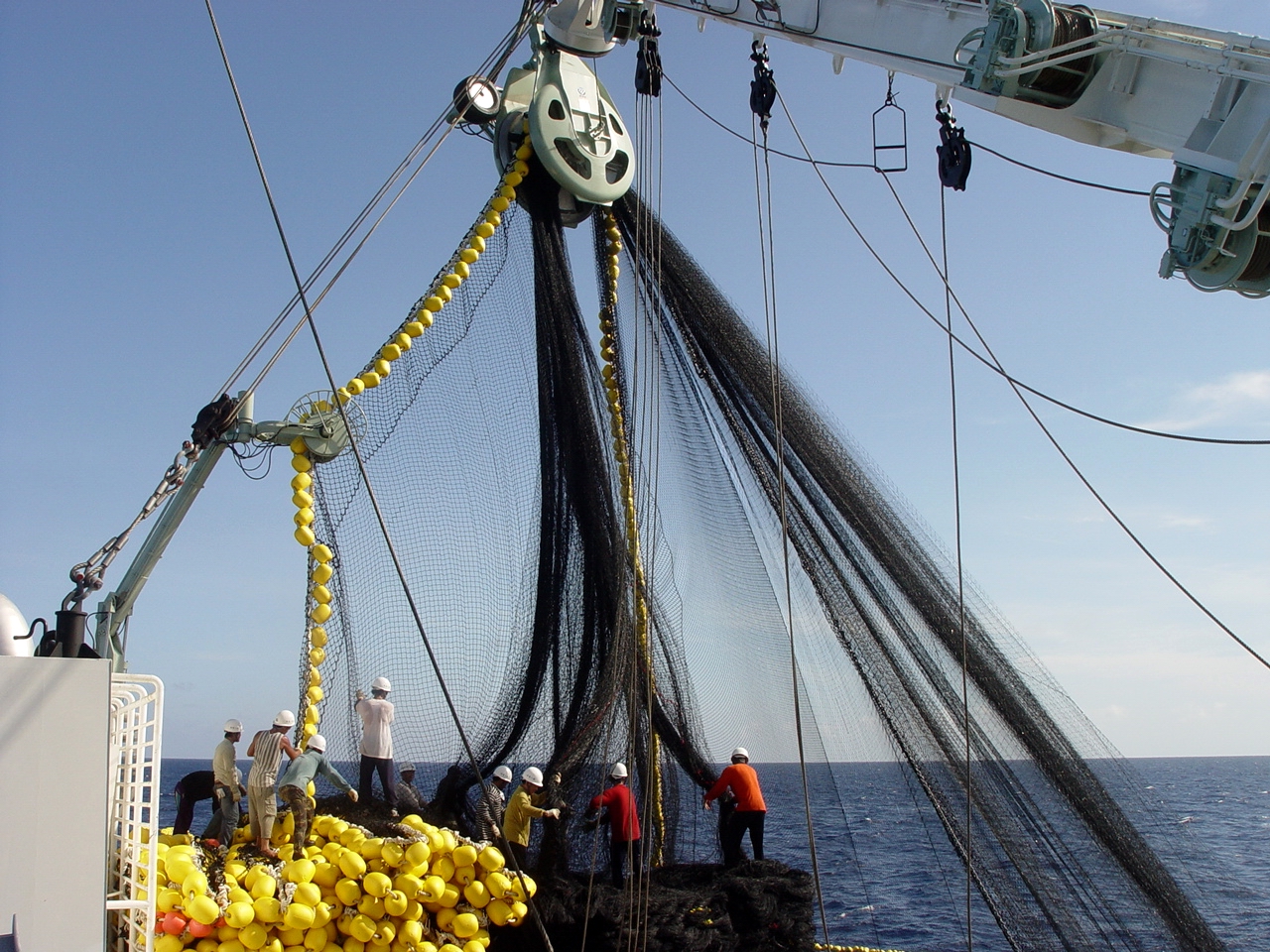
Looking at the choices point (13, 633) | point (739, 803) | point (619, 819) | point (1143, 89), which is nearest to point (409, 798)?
point (619, 819)

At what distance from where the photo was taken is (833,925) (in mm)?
16953

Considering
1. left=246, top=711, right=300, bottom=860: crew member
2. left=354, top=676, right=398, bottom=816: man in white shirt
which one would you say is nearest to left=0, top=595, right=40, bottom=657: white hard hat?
left=246, top=711, right=300, bottom=860: crew member

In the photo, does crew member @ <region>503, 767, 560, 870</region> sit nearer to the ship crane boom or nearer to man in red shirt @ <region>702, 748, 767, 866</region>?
man in red shirt @ <region>702, 748, 767, 866</region>

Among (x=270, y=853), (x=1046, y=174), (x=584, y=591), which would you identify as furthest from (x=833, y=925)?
(x=1046, y=174)

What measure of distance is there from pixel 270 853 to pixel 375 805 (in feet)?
2.50

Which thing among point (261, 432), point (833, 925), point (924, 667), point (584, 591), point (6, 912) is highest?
point (261, 432)

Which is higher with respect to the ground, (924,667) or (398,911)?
(924,667)

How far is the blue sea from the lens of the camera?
6925mm

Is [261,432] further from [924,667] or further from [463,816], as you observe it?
[924,667]

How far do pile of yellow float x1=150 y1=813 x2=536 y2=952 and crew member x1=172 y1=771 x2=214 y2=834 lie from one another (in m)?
1.23

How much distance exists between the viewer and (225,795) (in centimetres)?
692

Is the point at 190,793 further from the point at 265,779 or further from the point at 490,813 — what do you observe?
the point at 490,813

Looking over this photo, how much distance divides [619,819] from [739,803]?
3.55 feet

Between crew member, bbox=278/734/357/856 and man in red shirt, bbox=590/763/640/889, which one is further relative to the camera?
man in red shirt, bbox=590/763/640/889
